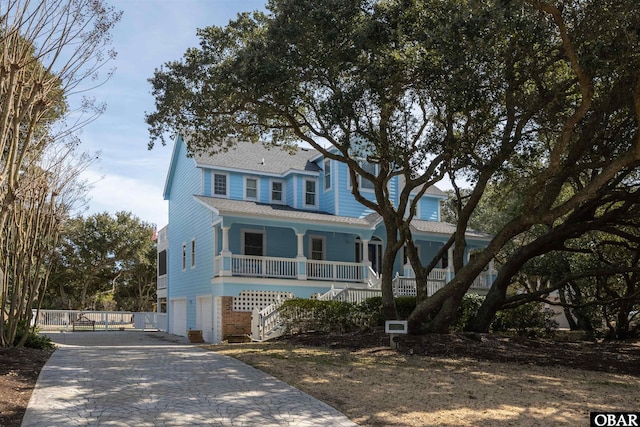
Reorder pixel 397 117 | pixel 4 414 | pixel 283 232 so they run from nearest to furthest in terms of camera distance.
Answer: pixel 4 414
pixel 397 117
pixel 283 232

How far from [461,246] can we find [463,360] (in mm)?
4478

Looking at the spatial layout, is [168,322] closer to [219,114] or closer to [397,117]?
[219,114]

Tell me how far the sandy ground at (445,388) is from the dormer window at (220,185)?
46.4 feet

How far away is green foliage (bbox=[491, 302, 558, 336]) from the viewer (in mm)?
22219

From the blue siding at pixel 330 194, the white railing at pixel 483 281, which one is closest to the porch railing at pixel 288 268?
the blue siding at pixel 330 194

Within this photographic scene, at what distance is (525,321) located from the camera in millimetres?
22281

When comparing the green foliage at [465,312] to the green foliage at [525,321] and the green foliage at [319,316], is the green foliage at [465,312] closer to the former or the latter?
the green foliage at [525,321]

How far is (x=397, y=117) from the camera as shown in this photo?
17.2 m

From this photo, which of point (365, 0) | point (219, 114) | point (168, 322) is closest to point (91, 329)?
point (168, 322)

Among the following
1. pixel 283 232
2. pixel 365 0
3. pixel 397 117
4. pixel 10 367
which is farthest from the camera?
pixel 283 232

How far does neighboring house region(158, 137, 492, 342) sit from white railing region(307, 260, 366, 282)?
0.05 meters

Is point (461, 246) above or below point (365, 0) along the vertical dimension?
below

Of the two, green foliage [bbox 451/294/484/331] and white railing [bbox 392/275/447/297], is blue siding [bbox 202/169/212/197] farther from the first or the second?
green foliage [bbox 451/294/484/331]

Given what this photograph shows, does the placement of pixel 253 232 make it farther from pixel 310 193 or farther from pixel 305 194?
pixel 310 193
